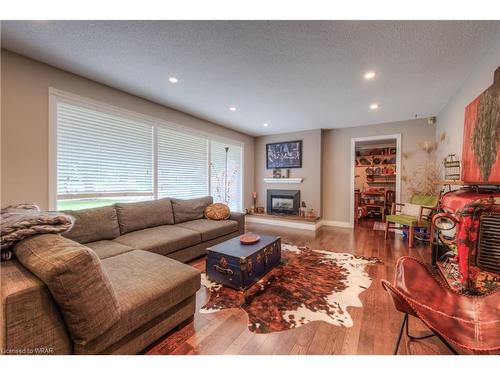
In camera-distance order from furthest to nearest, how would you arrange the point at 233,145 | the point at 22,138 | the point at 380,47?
the point at 233,145 < the point at 22,138 < the point at 380,47

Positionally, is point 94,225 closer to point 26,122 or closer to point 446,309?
point 26,122

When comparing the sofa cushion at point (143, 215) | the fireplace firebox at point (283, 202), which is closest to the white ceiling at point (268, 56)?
the sofa cushion at point (143, 215)

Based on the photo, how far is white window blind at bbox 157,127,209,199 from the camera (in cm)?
370

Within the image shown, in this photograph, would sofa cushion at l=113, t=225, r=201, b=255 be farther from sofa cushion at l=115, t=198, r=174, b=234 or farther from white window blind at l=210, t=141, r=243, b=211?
white window blind at l=210, t=141, r=243, b=211

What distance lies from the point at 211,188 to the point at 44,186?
2.83 meters

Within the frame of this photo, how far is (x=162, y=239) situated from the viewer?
247 centimetres

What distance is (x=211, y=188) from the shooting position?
15.6 feet

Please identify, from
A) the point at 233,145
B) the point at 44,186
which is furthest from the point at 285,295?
the point at 233,145

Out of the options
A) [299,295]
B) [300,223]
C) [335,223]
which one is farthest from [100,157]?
[335,223]

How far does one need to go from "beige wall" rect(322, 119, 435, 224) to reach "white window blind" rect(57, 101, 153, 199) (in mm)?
4137

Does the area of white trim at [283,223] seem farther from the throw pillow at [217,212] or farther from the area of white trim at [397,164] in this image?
the throw pillow at [217,212]

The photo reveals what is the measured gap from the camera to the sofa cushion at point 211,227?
118 inches
